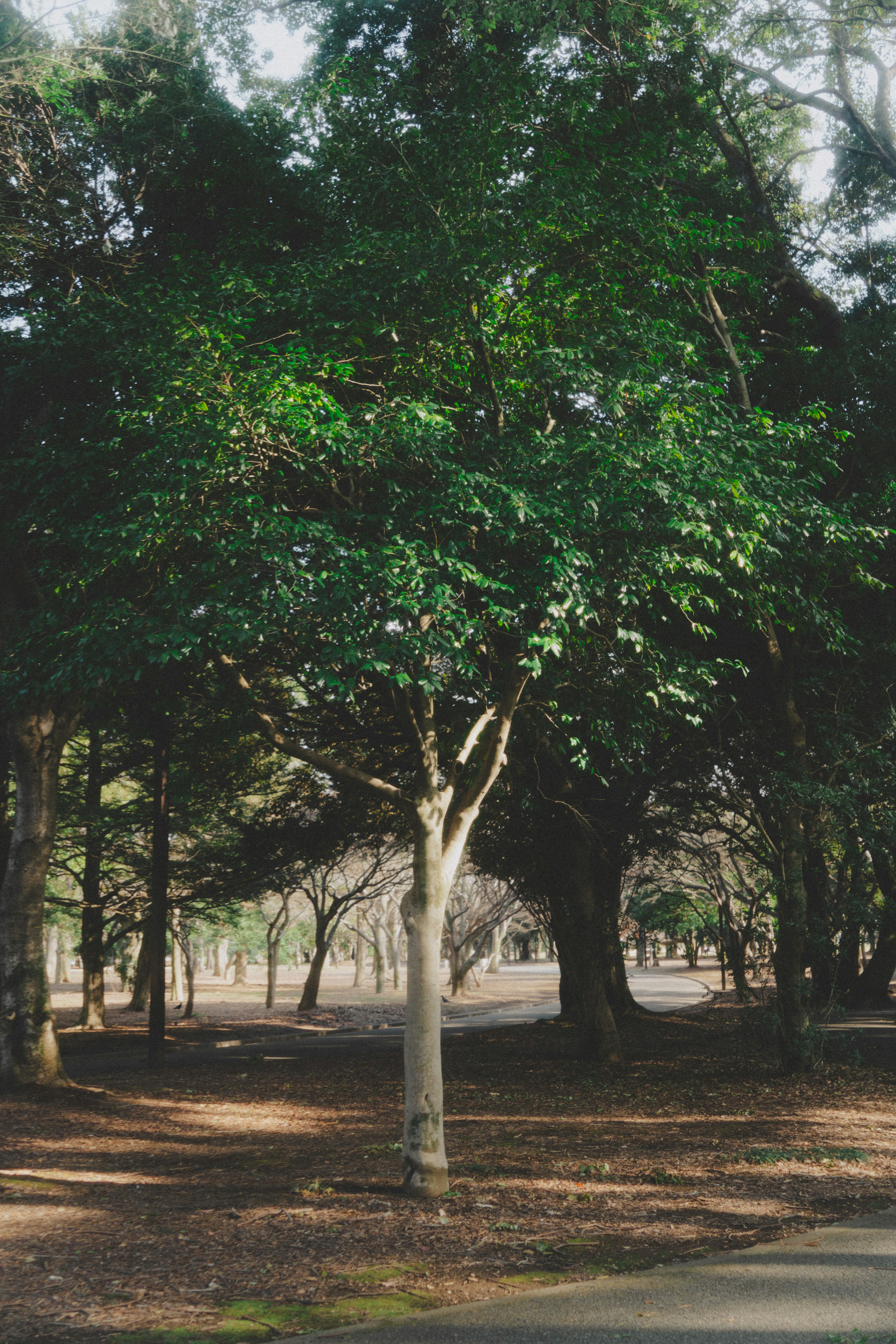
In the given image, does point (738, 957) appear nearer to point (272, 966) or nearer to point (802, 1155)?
point (802, 1155)

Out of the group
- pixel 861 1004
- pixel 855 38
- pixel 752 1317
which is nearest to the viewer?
pixel 752 1317

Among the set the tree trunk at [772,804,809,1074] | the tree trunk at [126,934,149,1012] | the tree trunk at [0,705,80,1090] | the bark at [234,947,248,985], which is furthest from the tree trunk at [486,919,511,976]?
the tree trunk at [0,705,80,1090]

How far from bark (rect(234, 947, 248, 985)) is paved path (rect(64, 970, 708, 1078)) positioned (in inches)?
978

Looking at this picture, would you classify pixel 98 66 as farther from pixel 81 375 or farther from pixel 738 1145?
pixel 738 1145

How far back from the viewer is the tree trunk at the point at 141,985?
30.3 meters

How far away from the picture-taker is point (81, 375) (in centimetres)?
1091

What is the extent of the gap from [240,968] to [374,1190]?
169 feet

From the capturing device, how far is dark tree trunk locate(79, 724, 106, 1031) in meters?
19.7

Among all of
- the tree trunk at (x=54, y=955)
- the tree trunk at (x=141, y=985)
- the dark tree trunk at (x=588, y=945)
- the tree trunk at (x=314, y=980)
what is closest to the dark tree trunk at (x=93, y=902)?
the tree trunk at (x=141, y=985)

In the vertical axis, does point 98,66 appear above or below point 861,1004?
above

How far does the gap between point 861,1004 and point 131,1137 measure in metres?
20.2

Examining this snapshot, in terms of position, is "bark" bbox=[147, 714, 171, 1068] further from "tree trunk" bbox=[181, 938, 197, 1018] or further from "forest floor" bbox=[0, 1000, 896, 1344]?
"tree trunk" bbox=[181, 938, 197, 1018]

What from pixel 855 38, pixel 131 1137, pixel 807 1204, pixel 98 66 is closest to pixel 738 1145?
pixel 807 1204

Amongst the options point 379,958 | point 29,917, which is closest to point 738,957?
point 29,917
